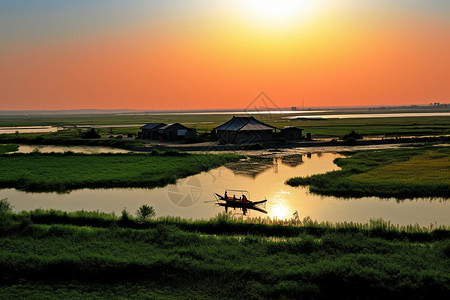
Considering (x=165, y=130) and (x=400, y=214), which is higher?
(x=165, y=130)

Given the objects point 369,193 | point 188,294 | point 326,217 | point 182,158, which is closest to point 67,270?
point 188,294

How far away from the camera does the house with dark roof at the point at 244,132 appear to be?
152ft

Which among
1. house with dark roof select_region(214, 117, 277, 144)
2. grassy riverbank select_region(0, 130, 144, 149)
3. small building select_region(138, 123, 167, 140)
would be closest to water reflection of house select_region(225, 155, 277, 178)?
house with dark roof select_region(214, 117, 277, 144)

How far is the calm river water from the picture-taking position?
54.4 feet

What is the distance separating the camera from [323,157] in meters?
36.8

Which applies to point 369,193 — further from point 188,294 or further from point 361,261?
point 188,294

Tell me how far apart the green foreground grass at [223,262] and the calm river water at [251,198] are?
2.66 meters

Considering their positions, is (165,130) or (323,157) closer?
(323,157)

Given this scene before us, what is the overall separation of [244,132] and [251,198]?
2707 cm

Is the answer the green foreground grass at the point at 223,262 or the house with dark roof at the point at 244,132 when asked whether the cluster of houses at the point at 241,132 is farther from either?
the green foreground grass at the point at 223,262

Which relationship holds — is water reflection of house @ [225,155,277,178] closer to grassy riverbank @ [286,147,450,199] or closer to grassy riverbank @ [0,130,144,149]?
grassy riverbank @ [286,147,450,199]

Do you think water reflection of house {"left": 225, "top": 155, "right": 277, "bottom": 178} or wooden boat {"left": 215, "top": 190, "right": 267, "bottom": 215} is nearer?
wooden boat {"left": 215, "top": 190, "right": 267, "bottom": 215}

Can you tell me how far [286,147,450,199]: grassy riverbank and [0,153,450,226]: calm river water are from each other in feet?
3.36

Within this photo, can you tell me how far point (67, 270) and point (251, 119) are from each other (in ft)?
130
